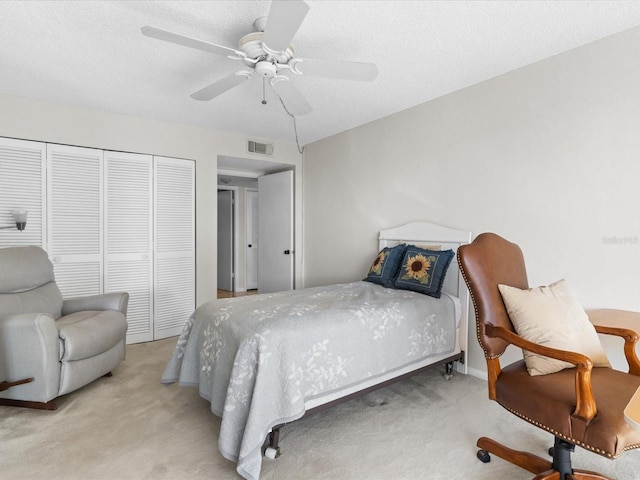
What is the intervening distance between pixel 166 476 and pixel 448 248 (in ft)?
8.40

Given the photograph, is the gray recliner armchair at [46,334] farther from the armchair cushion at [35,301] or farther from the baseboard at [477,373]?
the baseboard at [477,373]

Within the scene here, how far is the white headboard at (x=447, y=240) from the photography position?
2939 mm

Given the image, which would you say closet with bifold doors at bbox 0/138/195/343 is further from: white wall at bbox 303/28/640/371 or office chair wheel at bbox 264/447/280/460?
office chair wheel at bbox 264/447/280/460

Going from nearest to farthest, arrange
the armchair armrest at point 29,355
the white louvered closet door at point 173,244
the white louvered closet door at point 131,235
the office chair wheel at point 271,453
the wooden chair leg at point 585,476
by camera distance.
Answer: the wooden chair leg at point 585,476 < the office chair wheel at point 271,453 < the armchair armrest at point 29,355 < the white louvered closet door at point 131,235 < the white louvered closet door at point 173,244

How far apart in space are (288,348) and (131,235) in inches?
108

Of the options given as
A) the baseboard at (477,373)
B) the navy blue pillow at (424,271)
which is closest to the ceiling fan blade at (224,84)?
the navy blue pillow at (424,271)

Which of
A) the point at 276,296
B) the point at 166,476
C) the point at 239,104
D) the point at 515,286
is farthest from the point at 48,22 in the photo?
the point at 515,286

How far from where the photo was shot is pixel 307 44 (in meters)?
2.26

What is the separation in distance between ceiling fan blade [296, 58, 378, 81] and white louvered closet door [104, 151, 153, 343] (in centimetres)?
257

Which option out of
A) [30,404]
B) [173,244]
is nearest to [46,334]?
[30,404]

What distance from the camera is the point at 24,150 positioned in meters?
3.24

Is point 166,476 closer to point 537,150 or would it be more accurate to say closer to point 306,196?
point 537,150

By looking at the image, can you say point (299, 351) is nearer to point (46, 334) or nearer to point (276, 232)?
point (46, 334)

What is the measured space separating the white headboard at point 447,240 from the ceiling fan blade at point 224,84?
201cm
